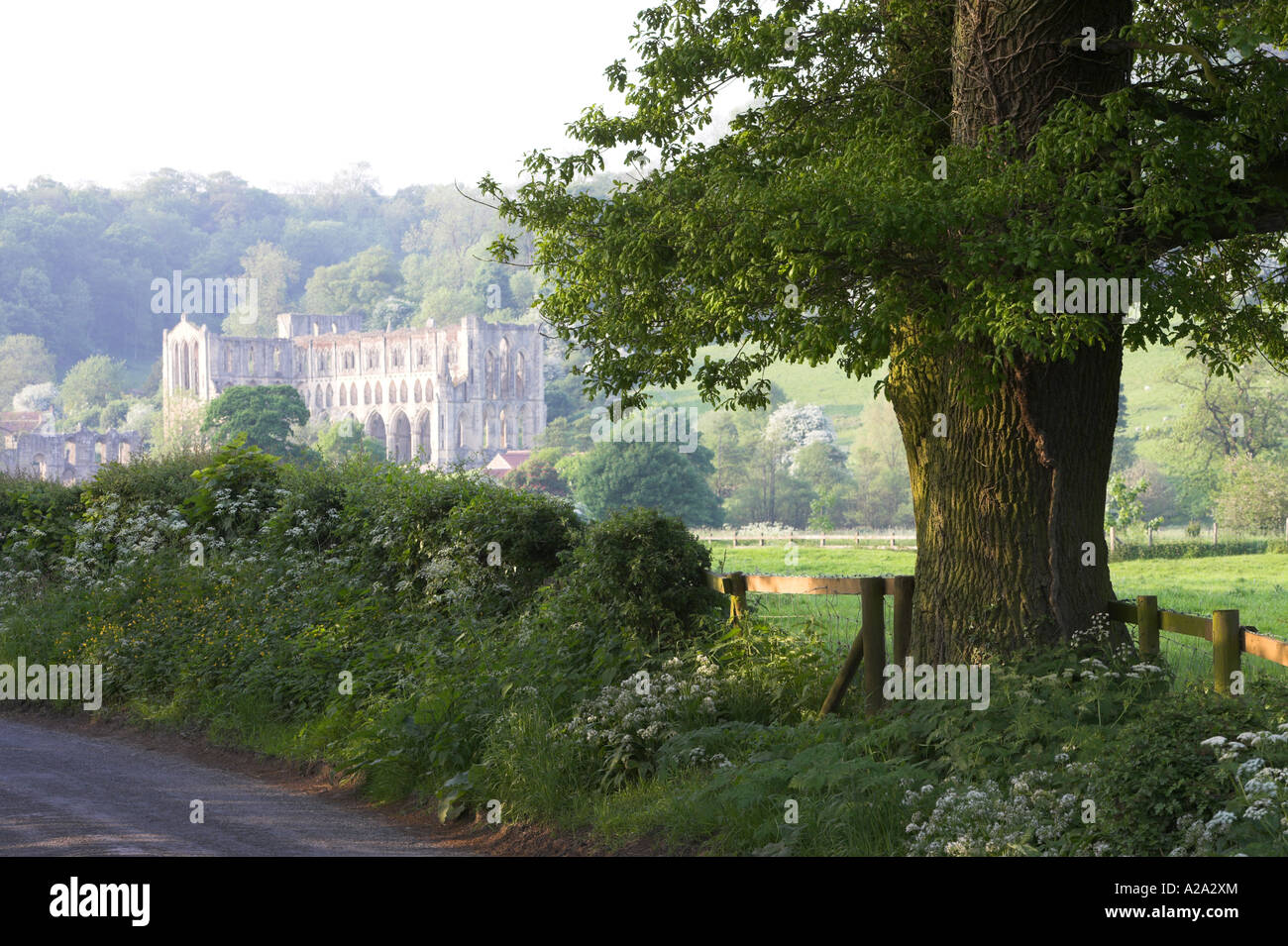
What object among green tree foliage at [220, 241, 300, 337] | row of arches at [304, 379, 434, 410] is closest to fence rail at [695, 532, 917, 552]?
row of arches at [304, 379, 434, 410]

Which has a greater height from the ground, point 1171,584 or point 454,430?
point 454,430

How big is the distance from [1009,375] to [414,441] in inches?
5367

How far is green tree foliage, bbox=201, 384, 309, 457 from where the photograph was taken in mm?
113062

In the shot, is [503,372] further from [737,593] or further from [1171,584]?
[737,593]

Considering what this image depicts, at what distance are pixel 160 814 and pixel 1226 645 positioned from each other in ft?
21.7

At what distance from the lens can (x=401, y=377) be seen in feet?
465

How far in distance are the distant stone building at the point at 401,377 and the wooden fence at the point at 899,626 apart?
125 m

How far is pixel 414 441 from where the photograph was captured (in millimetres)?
142750

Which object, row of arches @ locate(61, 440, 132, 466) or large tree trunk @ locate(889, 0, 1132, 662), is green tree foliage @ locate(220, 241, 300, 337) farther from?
large tree trunk @ locate(889, 0, 1132, 662)

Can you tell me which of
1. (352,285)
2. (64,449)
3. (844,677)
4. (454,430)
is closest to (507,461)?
(454,430)

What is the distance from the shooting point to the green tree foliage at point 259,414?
4451 inches

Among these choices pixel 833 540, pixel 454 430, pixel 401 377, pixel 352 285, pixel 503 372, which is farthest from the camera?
pixel 352 285
